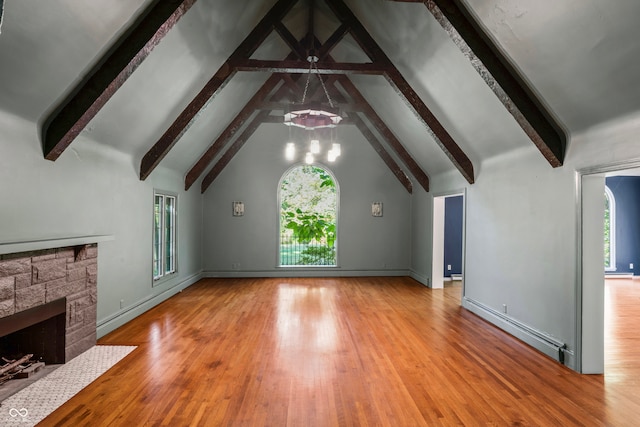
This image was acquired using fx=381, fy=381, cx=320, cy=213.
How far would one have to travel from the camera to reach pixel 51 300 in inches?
146

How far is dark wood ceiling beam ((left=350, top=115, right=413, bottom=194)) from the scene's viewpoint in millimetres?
8758

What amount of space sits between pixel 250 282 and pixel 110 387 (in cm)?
523

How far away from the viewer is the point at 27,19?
2.67m

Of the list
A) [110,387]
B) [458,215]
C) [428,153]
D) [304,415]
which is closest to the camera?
[304,415]

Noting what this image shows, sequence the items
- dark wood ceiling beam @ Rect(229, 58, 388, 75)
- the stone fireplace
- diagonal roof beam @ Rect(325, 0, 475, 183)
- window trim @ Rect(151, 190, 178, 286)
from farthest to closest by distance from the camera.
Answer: window trim @ Rect(151, 190, 178, 286)
diagonal roof beam @ Rect(325, 0, 475, 183)
dark wood ceiling beam @ Rect(229, 58, 388, 75)
the stone fireplace

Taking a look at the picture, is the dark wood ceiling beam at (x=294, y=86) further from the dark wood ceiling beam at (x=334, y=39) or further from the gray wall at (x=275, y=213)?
the dark wood ceiling beam at (x=334, y=39)

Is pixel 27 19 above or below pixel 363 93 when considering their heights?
below

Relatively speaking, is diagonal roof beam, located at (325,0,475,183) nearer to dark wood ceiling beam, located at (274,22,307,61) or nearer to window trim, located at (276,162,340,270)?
dark wood ceiling beam, located at (274,22,307,61)

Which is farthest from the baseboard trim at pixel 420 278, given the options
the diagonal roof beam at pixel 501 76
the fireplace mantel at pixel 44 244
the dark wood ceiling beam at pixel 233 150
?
the fireplace mantel at pixel 44 244

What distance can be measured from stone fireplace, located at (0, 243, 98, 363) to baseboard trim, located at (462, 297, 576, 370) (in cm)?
510

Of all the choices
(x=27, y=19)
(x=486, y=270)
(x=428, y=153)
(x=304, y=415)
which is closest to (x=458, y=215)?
(x=428, y=153)

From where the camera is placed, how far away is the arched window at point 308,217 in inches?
365

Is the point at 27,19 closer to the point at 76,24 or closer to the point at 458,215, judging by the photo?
the point at 76,24

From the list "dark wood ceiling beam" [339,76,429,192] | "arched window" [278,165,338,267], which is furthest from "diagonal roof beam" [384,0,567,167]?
"arched window" [278,165,338,267]
